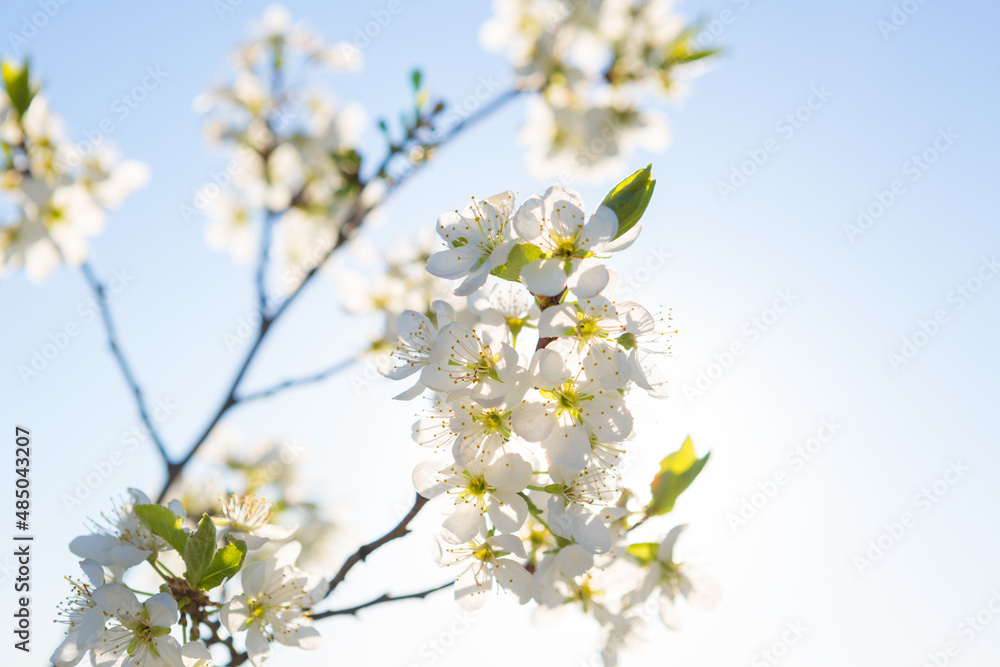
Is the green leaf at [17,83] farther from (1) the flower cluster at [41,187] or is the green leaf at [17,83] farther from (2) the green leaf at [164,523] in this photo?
(2) the green leaf at [164,523]

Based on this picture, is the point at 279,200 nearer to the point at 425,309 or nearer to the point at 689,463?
the point at 425,309

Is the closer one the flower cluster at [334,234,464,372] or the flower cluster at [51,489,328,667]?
the flower cluster at [51,489,328,667]

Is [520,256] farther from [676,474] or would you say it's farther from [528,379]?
[676,474]

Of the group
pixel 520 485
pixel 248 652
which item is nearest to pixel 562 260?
pixel 520 485

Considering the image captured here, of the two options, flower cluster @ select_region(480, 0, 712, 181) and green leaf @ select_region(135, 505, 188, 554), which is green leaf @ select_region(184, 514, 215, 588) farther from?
flower cluster @ select_region(480, 0, 712, 181)

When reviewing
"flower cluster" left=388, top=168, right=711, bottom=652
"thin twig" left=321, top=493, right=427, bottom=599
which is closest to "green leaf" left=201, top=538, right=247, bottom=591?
"thin twig" left=321, top=493, right=427, bottom=599

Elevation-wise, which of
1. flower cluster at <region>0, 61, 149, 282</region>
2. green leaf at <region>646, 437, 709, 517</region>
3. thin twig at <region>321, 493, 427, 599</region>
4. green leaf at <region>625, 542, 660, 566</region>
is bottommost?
green leaf at <region>625, 542, 660, 566</region>
